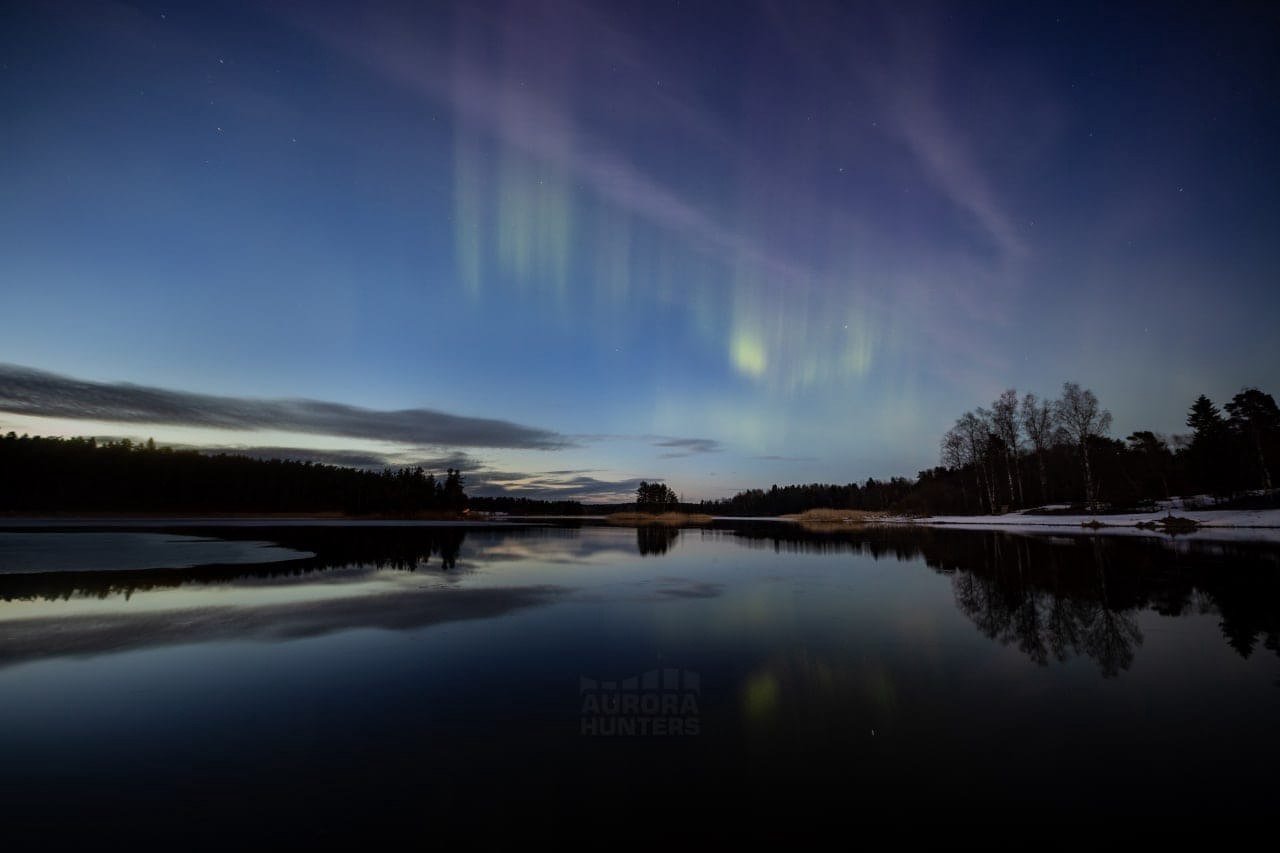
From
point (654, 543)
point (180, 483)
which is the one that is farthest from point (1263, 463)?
Answer: point (180, 483)

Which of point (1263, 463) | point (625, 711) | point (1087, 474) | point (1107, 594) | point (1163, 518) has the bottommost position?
point (625, 711)

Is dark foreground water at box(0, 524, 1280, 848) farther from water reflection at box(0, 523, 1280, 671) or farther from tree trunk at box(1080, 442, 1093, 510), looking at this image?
tree trunk at box(1080, 442, 1093, 510)

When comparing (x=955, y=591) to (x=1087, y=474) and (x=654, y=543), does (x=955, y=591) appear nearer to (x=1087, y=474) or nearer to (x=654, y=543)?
(x=654, y=543)

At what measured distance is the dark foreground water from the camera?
4465 millimetres

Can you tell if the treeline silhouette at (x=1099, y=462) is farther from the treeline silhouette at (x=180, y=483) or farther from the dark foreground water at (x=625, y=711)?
the treeline silhouette at (x=180, y=483)

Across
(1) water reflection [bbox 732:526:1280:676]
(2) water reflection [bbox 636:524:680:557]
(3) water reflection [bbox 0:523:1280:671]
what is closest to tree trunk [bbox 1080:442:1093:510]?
(3) water reflection [bbox 0:523:1280:671]

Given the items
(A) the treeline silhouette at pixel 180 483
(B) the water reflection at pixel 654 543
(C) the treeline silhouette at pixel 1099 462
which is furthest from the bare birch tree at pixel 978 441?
(A) the treeline silhouette at pixel 180 483

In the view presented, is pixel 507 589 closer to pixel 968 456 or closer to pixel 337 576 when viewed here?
pixel 337 576

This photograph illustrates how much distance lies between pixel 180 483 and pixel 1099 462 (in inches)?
5914

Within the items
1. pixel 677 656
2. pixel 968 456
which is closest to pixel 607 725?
pixel 677 656

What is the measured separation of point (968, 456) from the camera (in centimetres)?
7631

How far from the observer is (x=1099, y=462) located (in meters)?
65.2

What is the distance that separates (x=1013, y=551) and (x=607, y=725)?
28.3 m

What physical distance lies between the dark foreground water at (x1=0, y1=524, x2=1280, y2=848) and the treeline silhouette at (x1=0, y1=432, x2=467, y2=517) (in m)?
109
